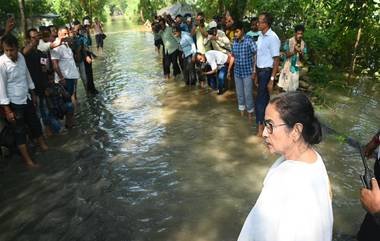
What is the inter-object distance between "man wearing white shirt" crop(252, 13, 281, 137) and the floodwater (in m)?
0.84

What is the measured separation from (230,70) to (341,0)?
316 centimetres

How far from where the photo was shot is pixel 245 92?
6.90 meters

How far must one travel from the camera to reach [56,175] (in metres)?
5.39

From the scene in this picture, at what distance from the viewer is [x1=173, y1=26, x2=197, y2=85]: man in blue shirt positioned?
983cm

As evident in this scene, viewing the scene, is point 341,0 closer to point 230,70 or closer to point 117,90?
point 230,70

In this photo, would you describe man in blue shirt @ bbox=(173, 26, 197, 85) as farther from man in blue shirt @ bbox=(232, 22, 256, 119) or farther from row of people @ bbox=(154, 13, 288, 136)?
man in blue shirt @ bbox=(232, 22, 256, 119)

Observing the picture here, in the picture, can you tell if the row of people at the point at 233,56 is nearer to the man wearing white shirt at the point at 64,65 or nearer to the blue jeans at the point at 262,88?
Answer: the blue jeans at the point at 262,88

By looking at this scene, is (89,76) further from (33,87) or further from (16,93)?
(16,93)

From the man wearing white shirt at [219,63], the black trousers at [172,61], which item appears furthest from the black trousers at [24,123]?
the black trousers at [172,61]

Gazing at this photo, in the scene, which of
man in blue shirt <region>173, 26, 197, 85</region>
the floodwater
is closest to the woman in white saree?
the floodwater

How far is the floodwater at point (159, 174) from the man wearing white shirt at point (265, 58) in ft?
2.76

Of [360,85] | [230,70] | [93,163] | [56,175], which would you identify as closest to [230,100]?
[230,70]

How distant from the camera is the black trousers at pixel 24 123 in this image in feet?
17.8

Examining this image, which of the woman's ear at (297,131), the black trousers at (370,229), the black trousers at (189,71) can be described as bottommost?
the black trousers at (370,229)
